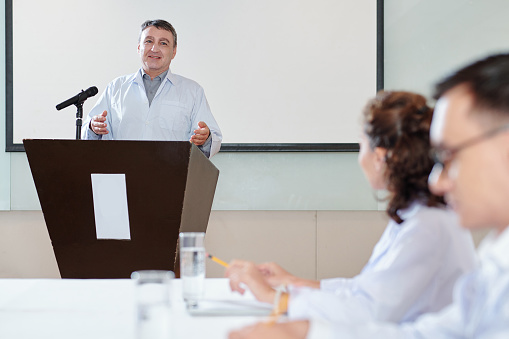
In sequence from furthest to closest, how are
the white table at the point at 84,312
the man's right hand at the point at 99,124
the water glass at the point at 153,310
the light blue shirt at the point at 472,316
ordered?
the man's right hand at the point at 99,124, the white table at the point at 84,312, the water glass at the point at 153,310, the light blue shirt at the point at 472,316

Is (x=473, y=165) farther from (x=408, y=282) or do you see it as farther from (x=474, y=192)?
(x=408, y=282)

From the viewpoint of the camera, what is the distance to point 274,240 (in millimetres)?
3939

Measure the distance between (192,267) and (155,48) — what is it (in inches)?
86.0

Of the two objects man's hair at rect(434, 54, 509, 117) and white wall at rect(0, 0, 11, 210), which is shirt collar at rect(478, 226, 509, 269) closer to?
man's hair at rect(434, 54, 509, 117)

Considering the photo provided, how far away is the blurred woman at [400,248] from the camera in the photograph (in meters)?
1.09

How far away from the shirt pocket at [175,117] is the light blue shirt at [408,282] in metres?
2.15

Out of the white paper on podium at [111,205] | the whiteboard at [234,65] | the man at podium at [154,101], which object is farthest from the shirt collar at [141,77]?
the white paper on podium at [111,205]

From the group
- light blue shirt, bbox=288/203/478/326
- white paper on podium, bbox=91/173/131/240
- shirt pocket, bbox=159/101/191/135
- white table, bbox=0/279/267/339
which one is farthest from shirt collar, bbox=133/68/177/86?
light blue shirt, bbox=288/203/478/326

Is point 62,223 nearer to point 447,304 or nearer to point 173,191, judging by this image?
point 173,191

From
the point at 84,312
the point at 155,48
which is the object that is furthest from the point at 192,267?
the point at 155,48

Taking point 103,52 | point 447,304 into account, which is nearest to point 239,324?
point 447,304

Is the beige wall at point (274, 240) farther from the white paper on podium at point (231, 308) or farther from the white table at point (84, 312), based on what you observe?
the white paper on podium at point (231, 308)

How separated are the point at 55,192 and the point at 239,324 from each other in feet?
4.70

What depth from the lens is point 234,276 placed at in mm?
1382
